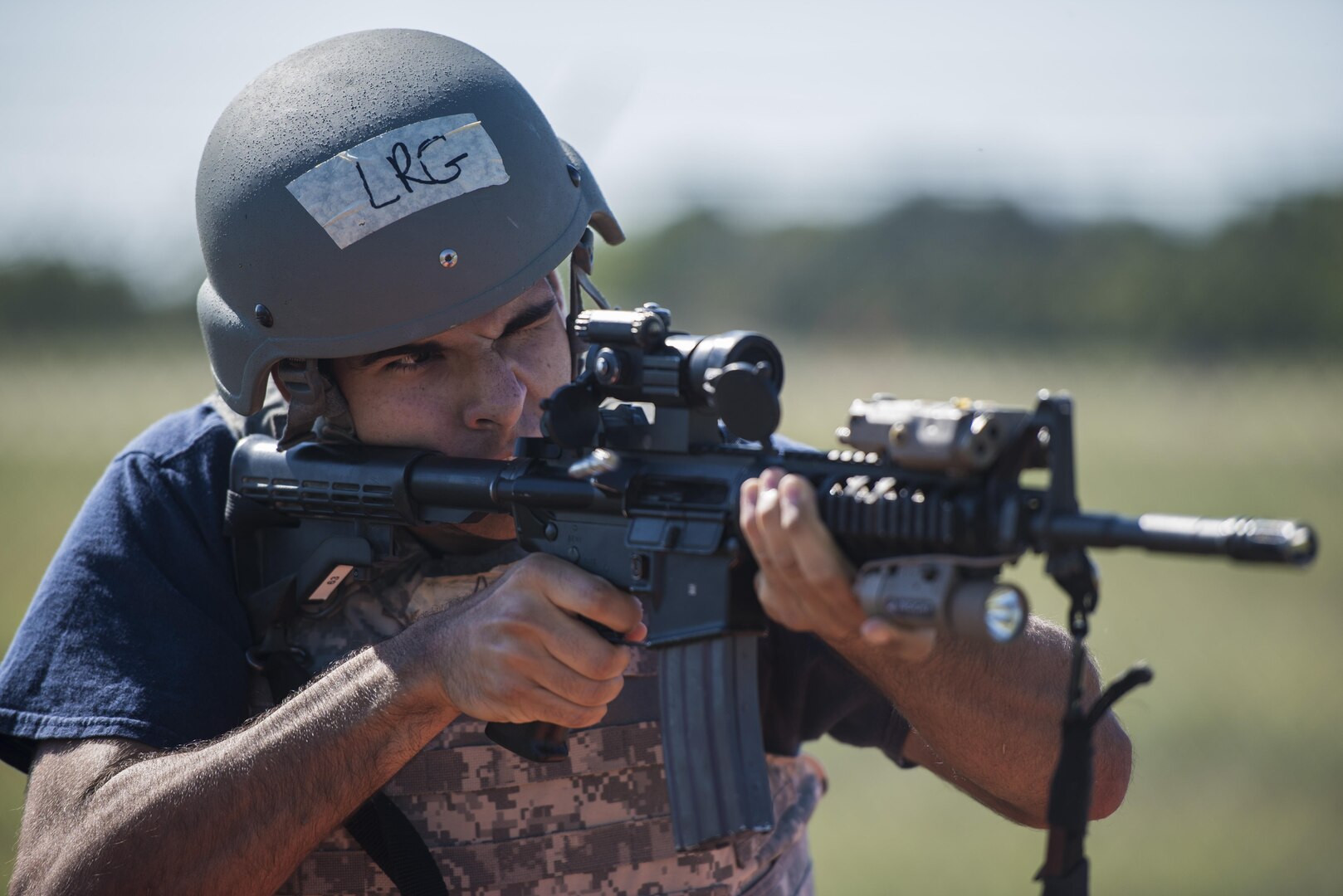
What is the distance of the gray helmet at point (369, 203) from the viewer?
133 inches

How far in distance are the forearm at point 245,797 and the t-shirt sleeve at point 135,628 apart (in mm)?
169

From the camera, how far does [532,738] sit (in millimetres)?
3152

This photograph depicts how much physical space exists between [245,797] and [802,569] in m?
1.44

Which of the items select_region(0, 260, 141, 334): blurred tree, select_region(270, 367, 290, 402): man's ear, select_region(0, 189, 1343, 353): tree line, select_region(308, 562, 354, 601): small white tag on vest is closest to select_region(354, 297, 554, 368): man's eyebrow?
select_region(270, 367, 290, 402): man's ear

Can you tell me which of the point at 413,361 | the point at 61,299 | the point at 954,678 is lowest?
the point at 61,299

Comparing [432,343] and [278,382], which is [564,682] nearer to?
[432,343]

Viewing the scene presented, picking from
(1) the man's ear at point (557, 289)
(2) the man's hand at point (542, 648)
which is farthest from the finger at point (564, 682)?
(1) the man's ear at point (557, 289)

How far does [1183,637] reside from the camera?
12.7 m

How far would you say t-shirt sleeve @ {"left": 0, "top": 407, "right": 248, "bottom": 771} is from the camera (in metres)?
3.15

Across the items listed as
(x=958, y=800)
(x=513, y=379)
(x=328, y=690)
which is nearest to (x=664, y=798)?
(x=328, y=690)

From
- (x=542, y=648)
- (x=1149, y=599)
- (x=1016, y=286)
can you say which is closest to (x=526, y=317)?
(x=542, y=648)

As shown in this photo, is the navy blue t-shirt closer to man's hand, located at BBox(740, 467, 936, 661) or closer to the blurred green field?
man's hand, located at BBox(740, 467, 936, 661)

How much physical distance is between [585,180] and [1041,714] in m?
1.97

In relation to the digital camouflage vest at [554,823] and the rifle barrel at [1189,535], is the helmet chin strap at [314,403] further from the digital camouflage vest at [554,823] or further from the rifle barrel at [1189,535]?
the rifle barrel at [1189,535]
